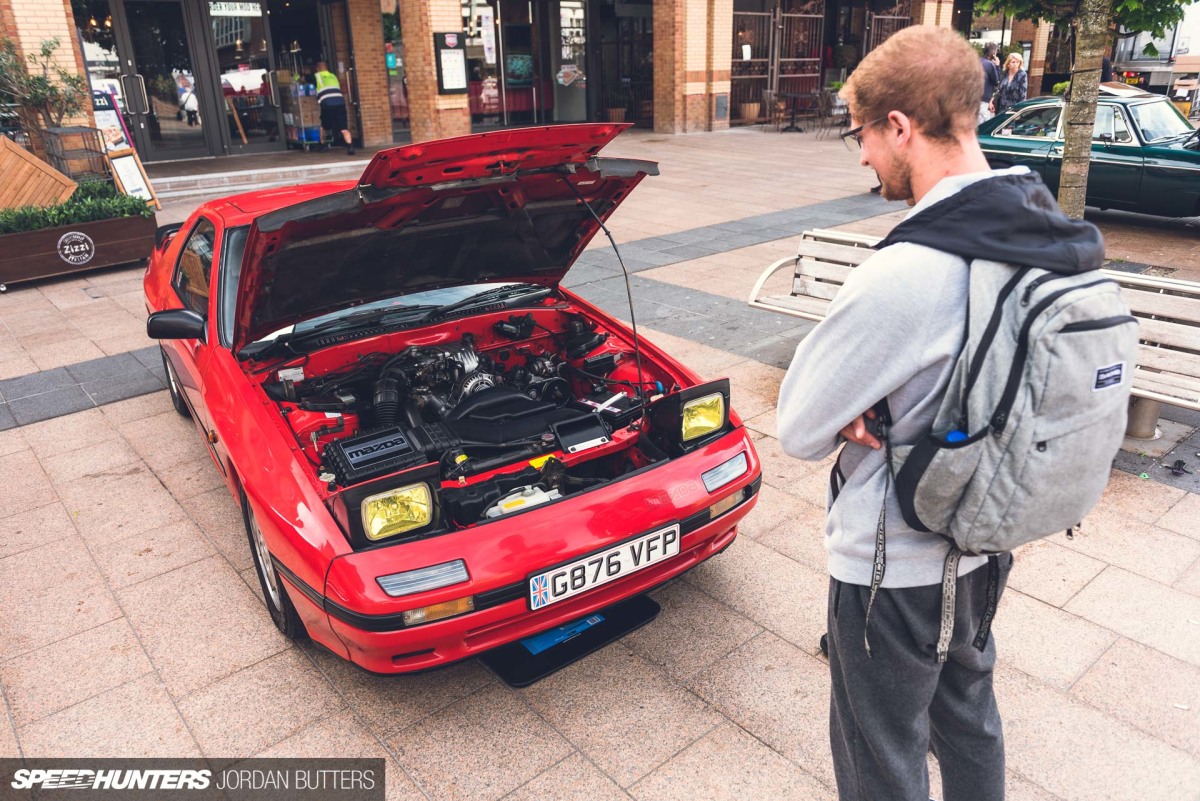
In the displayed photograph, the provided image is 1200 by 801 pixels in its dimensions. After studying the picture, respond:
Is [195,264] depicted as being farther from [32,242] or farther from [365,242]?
[32,242]

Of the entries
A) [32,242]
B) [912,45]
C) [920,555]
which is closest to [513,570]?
[920,555]

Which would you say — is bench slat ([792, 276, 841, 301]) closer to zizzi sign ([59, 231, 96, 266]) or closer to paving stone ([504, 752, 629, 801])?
Result: paving stone ([504, 752, 629, 801])

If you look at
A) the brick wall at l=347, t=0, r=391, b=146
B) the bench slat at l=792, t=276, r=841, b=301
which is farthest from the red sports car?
the brick wall at l=347, t=0, r=391, b=146

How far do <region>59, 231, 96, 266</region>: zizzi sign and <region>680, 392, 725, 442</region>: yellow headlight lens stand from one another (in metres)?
8.45

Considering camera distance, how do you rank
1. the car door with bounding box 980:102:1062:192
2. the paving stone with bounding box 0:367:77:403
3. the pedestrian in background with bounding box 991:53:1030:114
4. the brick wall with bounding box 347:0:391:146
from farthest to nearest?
1. the brick wall with bounding box 347:0:391:146
2. the pedestrian in background with bounding box 991:53:1030:114
3. the car door with bounding box 980:102:1062:192
4. the paving stone with bounding box 0:367:77:403

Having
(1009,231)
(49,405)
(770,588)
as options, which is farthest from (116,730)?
(49,405)

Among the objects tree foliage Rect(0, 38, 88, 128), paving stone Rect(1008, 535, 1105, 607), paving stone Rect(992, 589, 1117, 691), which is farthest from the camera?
tree foliage Rect(0, 38, 88, 128)

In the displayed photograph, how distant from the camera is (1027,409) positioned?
155 centimetres

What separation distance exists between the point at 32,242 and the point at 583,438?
8.17 metres

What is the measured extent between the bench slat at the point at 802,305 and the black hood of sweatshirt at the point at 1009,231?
14.1ft

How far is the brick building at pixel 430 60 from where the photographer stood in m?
14.8

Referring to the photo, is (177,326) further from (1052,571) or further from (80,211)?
(80,211)

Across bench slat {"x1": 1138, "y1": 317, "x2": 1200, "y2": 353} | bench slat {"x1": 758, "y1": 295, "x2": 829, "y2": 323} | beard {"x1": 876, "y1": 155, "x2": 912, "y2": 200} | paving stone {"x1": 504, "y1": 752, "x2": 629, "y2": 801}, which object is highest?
beard {"x1": 876, "y1": 155, "x2": 912, "y2": 200}

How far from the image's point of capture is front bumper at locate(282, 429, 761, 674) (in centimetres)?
265
